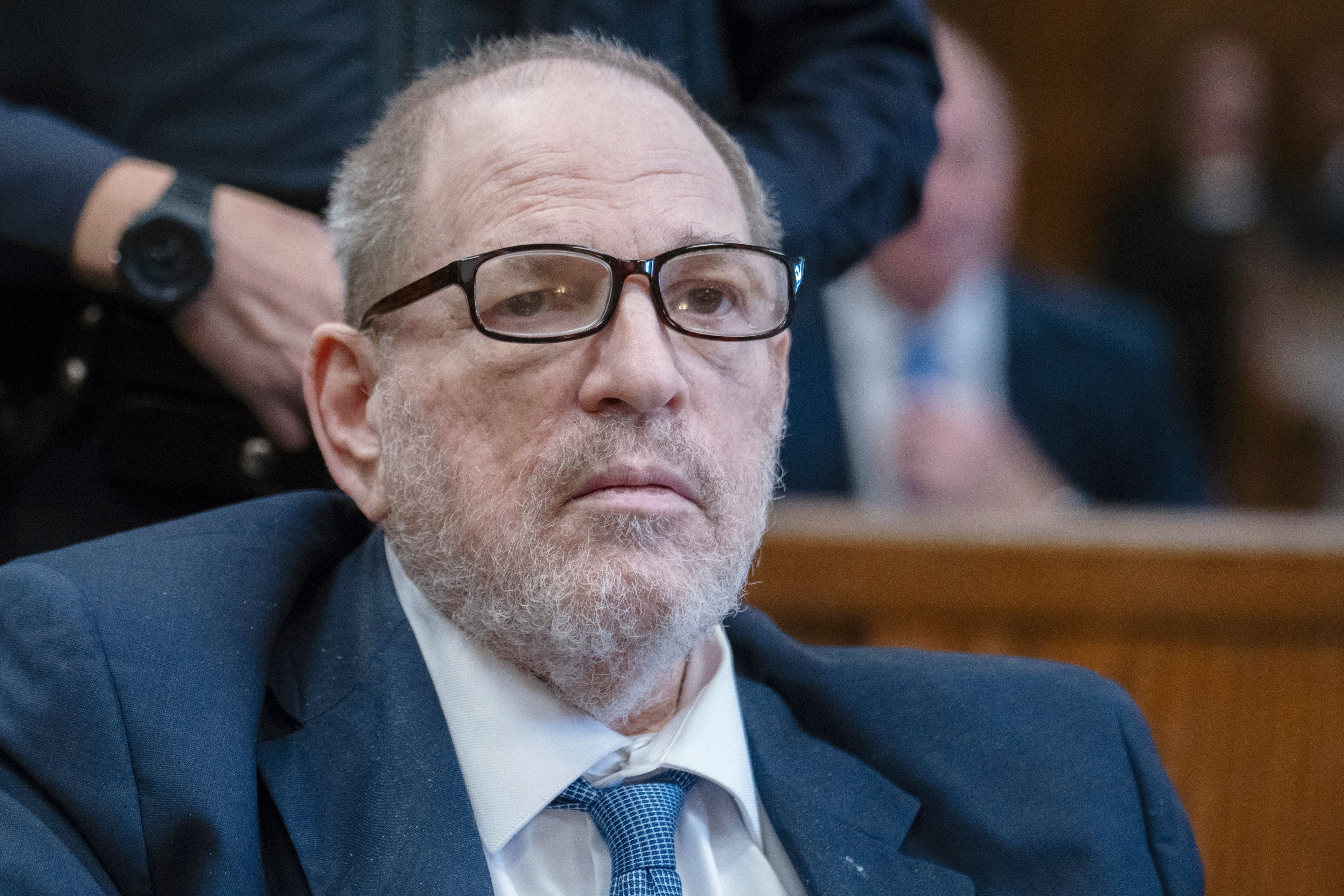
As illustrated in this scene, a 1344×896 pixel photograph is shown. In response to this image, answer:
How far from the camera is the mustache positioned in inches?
49.3

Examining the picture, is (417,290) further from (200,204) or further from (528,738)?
(528,738)

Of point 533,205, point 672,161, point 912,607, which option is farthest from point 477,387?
point 912,607

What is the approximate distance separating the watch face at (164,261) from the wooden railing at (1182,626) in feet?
3.75

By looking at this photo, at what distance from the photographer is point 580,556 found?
1247 mm

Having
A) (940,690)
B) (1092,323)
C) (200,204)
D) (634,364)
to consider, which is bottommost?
(1092,323)

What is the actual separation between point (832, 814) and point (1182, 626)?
4.04 feet

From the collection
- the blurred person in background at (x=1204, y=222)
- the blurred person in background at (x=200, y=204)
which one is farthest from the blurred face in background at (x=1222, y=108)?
the blurred person in background at (x=200, y=204)

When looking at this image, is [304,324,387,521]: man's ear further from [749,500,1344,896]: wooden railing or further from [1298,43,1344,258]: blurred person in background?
[1298,43,1344,258]: blurred person in background

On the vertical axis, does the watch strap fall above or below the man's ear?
above

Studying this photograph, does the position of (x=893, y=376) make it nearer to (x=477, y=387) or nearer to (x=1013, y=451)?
(x=1013, y=451)

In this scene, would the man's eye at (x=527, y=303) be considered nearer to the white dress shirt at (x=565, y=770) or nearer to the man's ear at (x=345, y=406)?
the man's ear at (x=345, y=406)

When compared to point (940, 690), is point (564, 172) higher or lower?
higher

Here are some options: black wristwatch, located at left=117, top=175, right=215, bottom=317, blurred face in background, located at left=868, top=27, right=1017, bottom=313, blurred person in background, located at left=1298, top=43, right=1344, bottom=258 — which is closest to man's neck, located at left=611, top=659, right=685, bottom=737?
black wristwatch, located at left=117, top=175, right=215, bottom=317

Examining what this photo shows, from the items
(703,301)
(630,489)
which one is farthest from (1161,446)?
(630,489)
